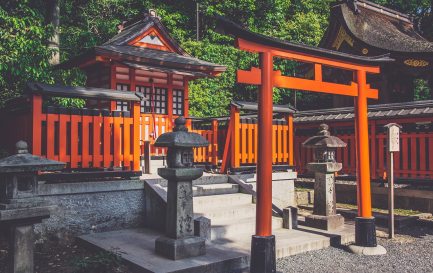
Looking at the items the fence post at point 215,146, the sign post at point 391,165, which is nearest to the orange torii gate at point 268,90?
the sign post at point 391,165

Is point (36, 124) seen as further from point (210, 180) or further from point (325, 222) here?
point (325, 222)

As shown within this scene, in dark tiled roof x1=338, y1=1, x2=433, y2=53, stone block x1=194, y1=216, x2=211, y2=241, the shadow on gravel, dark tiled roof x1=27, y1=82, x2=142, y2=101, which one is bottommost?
the shadow on gravel

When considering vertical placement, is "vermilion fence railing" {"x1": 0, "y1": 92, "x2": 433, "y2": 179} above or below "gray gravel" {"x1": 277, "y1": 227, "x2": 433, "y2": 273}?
above

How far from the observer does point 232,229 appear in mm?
7203

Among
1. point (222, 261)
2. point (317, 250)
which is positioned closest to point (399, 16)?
point (317, 250)

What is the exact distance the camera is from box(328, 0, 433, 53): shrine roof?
49.2 feet

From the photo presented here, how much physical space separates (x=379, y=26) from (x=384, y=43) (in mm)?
2117

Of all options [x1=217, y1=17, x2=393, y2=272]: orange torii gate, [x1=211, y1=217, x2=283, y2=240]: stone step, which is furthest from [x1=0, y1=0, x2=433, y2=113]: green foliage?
[x1=217, y1=17, x2=393, y2=272]: orange torii gate

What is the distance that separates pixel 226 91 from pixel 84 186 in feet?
47.5

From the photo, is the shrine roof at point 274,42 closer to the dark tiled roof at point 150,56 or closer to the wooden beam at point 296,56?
the wooden beam at point 296,56

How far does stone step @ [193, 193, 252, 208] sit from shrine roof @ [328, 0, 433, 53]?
9561 millimetres

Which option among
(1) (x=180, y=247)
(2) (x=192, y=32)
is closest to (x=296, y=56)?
(1) (x=180, y=247)

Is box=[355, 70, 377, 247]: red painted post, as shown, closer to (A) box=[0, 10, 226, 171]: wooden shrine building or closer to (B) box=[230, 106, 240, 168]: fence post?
(B) box=[230, 106, 240, 168]: fence post

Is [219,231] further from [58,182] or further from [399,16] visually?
[399,16]
